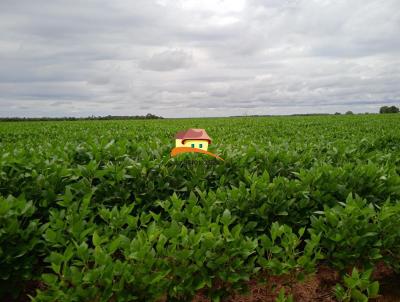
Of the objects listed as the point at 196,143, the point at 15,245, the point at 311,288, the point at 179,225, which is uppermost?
the point at 196,143

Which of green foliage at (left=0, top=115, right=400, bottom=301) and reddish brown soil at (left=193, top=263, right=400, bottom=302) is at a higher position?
green foliage at (left=0, top=115, right=400, bottom=301)

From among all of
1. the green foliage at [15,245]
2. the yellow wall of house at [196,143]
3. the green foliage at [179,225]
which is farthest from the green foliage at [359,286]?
the green foliage at [15,245]

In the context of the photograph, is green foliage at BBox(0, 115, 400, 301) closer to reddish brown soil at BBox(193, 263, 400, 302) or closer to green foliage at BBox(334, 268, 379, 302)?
reddish brown soil at BBox(193, 263, 400, 302)

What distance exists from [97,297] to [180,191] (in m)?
1.82

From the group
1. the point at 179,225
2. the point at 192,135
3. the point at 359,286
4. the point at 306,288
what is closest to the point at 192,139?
the point at 192,135

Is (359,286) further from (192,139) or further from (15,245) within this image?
(15,245)

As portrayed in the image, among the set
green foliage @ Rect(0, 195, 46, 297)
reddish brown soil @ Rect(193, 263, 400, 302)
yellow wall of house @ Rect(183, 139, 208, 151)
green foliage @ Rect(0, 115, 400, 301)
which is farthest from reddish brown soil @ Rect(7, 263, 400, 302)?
yellow wall of house @ Rect(183, 139, 208, 151)

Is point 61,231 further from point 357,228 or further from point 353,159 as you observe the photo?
point 353,159

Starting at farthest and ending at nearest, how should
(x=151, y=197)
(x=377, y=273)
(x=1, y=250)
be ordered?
(x=151, y=197), (x=377, y=273), (x=1, y=250)

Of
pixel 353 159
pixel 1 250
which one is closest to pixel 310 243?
pixel 1 250

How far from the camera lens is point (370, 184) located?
3.62 metres

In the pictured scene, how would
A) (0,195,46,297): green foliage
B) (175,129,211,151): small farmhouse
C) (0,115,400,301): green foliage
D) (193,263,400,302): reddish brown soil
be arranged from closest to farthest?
(0,115,400,301): green foliage
(0,195,46,297): green foliage
(193,263,400,302): reddish brown soil
(175,129,211,151): small farmhouse

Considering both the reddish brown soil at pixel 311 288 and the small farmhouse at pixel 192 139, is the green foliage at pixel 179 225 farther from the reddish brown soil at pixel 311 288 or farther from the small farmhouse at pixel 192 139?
the small farmhouse at pixel 192 139

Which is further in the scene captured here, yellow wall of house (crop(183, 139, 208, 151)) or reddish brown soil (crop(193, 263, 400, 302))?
yellow wall of house (crop(183, 139, 208, 151))
